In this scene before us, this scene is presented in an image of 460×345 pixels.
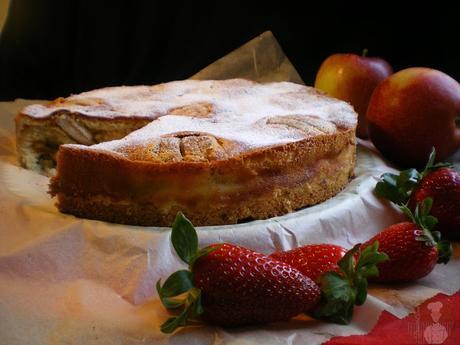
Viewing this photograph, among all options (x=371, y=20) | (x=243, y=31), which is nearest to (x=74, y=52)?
(x=243, y=31)

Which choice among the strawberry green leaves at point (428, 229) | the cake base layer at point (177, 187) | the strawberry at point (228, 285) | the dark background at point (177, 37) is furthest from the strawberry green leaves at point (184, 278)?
the dark background at point (177, 37)

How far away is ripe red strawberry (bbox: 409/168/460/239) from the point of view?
1.95 metres

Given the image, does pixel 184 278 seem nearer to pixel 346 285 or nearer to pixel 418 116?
pixel 346 285

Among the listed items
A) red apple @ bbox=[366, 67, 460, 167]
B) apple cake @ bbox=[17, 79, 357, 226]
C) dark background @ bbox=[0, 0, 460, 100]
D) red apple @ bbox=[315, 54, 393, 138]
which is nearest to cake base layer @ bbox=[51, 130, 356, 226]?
apple cake @ bbox=[17, 79, 357, 226]

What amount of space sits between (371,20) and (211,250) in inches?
89.7

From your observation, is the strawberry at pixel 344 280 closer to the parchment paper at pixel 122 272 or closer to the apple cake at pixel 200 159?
the parchment paper at pixel 122 272

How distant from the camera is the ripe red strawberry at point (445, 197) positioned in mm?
1949

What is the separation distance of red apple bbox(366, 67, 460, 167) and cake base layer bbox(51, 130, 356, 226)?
2.33 ft

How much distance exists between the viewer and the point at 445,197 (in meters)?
1.96

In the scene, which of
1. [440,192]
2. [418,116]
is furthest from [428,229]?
[418,116]

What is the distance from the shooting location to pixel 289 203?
2.00m

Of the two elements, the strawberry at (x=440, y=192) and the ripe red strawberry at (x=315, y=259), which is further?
the strawberry at (x=440, y=192)

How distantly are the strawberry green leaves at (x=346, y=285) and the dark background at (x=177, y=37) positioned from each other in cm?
205

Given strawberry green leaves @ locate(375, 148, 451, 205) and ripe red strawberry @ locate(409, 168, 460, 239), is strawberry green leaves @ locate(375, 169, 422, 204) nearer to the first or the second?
strawberry green leaves @ locate(375, 148, 451, 205)
